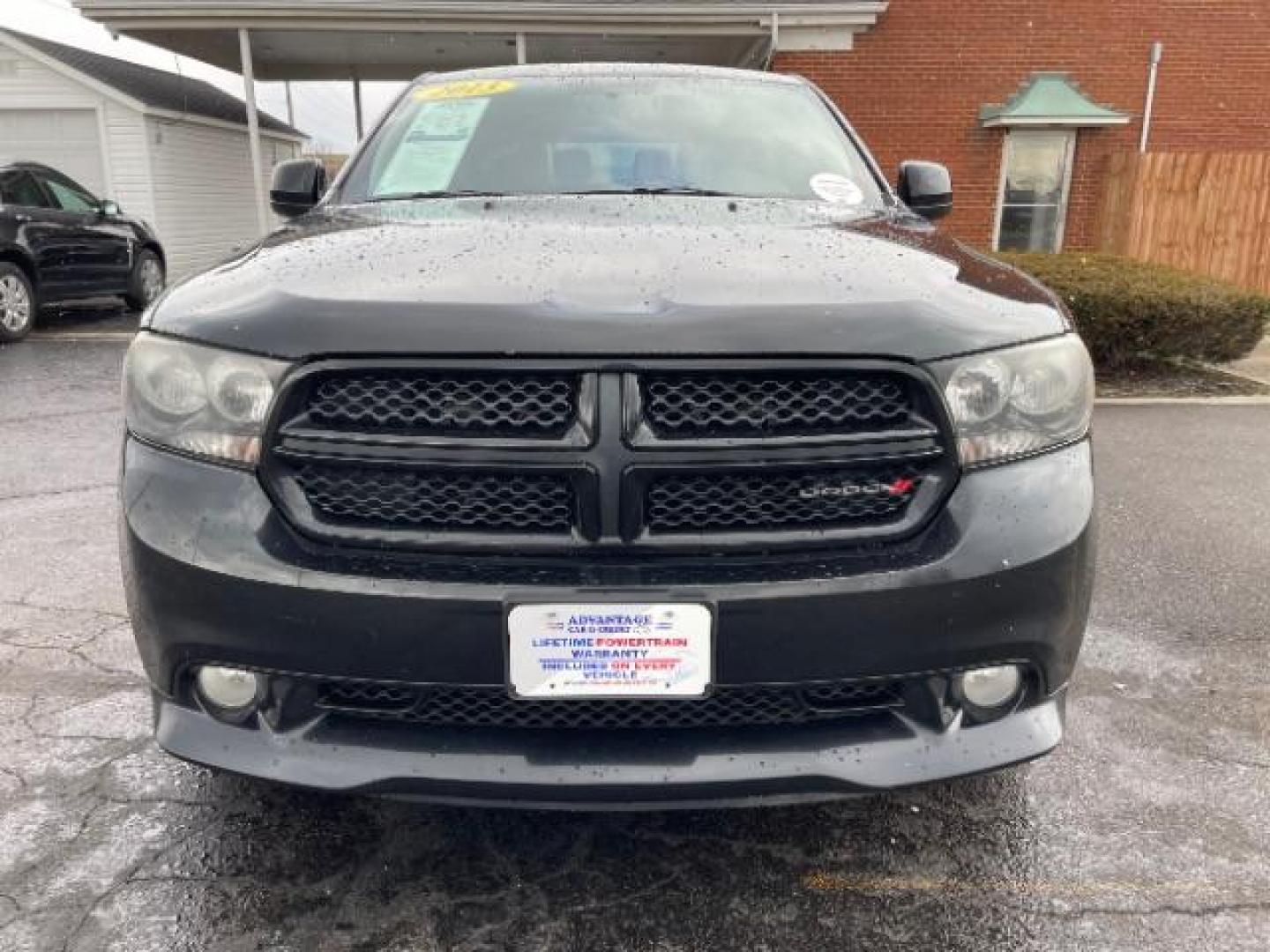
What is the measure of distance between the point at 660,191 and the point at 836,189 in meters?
0.54

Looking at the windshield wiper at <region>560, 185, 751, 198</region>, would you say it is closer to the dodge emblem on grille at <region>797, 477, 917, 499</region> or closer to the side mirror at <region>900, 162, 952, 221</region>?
the side mirror at <region>900, 162, 952, 221</region>

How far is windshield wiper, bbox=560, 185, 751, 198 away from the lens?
9.03ft

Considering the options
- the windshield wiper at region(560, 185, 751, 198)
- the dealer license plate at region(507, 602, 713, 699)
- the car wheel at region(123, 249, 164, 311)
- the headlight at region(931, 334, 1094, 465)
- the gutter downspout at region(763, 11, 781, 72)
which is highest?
the gutter downspout at region(763, 11, 781, 72)

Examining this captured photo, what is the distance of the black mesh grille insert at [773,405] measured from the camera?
174cm

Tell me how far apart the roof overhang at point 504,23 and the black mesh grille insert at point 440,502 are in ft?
35.1

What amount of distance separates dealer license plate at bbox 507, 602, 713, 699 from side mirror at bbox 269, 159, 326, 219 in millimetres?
2023

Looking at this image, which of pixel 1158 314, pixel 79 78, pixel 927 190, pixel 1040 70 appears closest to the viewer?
pixel 927 190

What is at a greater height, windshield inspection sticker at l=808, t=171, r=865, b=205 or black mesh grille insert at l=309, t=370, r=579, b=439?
windshield inspection sticker at l=808, t=171, r=865, b=205

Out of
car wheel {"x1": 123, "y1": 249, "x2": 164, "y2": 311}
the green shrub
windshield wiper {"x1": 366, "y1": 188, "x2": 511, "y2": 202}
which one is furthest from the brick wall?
windshield wiper {"x1": 366, "y1": 188, "x2": 511, "y2": 202}

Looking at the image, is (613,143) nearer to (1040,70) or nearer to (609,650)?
(609,650)

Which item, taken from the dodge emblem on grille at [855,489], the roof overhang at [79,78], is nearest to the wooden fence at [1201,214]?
the dodge emblem on grille at [855,489]

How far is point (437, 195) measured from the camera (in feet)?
9.22

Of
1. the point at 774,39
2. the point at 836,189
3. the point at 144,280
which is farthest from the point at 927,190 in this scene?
the point at 144,280

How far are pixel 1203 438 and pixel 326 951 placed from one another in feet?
19.2
